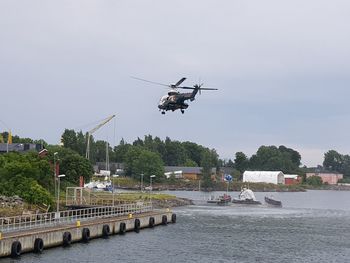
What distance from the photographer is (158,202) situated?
516 ft

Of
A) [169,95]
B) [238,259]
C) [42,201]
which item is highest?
[169,95]

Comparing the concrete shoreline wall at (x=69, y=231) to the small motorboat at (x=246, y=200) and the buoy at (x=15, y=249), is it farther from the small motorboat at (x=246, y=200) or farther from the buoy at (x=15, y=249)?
the small motorboat at (x=246, y=200)

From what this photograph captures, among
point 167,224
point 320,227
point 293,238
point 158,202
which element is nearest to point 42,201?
point 167,224

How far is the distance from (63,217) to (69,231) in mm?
6461

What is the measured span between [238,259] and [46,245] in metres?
22.3

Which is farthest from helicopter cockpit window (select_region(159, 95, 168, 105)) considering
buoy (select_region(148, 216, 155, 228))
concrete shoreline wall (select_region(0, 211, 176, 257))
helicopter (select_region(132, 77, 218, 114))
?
buoy (select_region(148, 216, 155, 228))

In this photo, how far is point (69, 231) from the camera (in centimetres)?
7225

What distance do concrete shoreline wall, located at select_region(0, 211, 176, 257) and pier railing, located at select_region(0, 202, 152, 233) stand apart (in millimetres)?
1475

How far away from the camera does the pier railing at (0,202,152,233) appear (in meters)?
69.1

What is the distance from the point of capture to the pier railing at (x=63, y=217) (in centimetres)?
6906

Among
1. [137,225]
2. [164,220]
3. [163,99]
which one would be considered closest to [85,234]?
[137,225]

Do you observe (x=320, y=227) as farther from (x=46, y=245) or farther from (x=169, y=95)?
(x=46, y=245)

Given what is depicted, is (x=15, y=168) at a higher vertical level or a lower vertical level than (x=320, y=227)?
higher

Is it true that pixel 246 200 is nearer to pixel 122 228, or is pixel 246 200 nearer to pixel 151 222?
pixel 151 222
